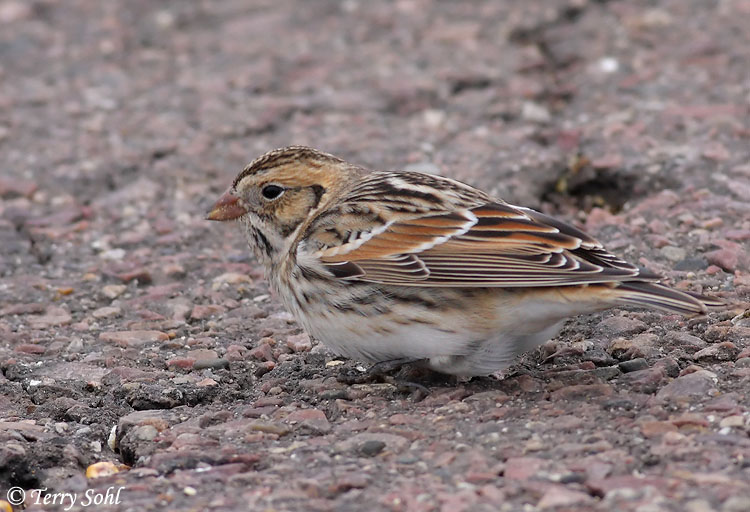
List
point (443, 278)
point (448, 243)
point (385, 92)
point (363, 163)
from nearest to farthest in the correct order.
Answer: point (443, 278) → point (448, 243) → point (363, 163) → point (385, 92)

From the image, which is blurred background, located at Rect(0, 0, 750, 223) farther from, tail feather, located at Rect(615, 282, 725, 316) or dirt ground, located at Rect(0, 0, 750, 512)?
tail feather, located at Rect(615, 282, 725, 316)

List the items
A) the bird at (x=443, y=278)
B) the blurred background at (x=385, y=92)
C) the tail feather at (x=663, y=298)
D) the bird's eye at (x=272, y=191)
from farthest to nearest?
the blurred background at (x=385, y=92) < the bird's eye at (x=272, y=191) < the bird at (x=443, y=278) < the tail feather at (x=663, y=298)

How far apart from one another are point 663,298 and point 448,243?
0.99 m

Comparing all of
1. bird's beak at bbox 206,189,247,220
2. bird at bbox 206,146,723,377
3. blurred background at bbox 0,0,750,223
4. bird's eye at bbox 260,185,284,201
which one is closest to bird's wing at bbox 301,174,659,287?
bird at bbox 206,146,723,377

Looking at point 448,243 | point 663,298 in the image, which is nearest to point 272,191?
point 448,243

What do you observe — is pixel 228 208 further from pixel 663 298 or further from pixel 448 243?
pixel 663 298

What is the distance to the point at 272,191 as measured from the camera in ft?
18.5

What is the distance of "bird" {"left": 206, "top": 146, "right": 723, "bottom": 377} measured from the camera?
4.62 metres

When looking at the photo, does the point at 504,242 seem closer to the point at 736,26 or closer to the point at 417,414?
the point at 417,414

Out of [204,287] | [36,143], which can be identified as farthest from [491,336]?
Result: [36,143]

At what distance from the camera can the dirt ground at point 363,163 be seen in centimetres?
414

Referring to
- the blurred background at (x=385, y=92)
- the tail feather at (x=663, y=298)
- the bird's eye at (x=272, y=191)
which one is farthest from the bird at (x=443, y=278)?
the blurred background at (x=385, y=92)

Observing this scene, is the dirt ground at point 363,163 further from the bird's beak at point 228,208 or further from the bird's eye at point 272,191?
the bird's eye at point 272,191

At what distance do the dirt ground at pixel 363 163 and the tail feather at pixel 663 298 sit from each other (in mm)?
373
